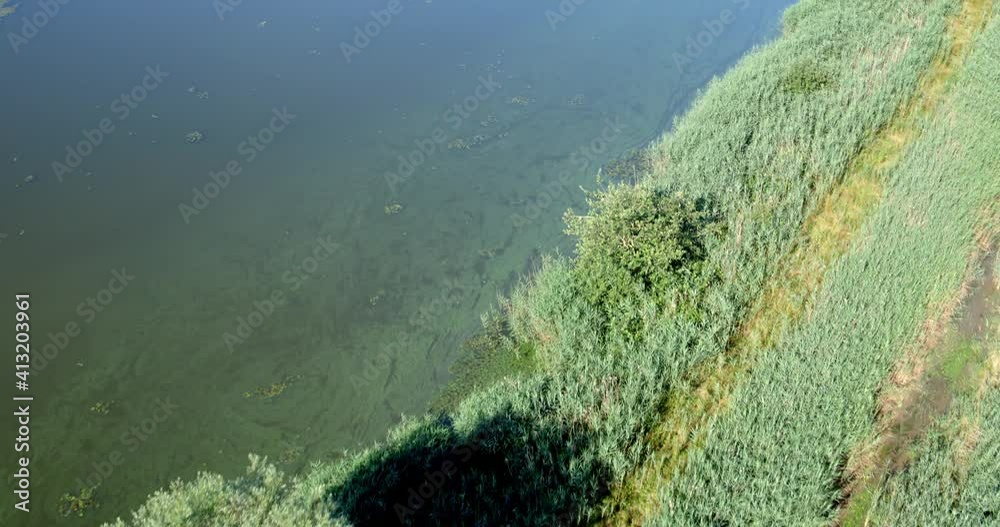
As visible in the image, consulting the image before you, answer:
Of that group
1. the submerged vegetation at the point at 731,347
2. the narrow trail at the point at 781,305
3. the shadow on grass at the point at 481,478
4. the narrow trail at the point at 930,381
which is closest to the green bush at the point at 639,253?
the submerged vegetation at the point at 731,347

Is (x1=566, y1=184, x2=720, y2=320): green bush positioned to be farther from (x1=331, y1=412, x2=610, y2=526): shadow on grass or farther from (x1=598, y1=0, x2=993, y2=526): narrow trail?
(x1=331, y1=412, x2=610, y2=526): shadow on grass

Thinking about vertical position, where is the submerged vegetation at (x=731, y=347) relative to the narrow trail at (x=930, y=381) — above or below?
above

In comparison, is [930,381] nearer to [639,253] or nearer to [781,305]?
[781,305]

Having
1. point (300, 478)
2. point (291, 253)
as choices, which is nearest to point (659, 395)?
point (300, 478)

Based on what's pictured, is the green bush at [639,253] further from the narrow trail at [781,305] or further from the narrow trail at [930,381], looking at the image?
the narrow trail at [930,381]

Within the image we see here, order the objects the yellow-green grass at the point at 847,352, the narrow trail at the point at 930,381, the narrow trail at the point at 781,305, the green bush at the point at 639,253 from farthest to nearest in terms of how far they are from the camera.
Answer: the green bush at the point at 639,253
the narrow trail at the point at 781,305
the narrow trail at the point at 930,381
the yellow-green grass at the point at 847,352

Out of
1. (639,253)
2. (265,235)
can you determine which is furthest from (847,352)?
(265,235)

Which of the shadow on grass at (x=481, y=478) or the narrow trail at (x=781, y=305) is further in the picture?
the narrow trail at (x=781, y=305)

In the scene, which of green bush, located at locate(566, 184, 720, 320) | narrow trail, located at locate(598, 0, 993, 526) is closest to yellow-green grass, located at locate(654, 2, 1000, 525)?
narrow trail, located at locate(598, 0, 993, 526)
